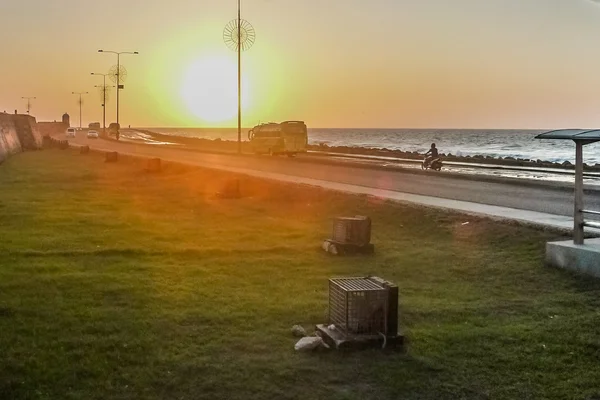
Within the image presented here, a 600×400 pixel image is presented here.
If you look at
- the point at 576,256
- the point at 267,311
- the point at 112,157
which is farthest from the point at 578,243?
the point at 112,157

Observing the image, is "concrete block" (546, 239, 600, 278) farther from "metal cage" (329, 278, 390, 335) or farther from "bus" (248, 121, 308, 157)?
"bus" (248, 121, 308, 157)

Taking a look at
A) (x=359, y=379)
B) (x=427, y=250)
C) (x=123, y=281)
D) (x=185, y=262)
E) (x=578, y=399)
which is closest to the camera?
(x=578, y=399)

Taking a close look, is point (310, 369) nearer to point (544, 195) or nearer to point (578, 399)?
point (578, 399)

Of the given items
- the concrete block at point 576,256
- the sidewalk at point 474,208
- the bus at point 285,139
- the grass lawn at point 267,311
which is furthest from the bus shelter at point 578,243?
the bus at point 285,139

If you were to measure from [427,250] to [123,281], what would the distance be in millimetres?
5471

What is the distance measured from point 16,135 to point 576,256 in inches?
2261

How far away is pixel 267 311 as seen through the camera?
9094 millimetres

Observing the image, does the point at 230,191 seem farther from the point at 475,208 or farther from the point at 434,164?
the point at 434,164

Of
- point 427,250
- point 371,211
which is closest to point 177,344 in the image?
point 427,250

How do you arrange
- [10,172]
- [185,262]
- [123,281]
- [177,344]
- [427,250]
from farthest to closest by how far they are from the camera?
[10,172] < [427,250] < [185,262] < [123,281] < [177,344]

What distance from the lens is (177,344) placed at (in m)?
7.72

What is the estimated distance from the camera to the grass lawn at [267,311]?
22.0ft

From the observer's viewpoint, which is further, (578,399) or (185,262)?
(185,262)

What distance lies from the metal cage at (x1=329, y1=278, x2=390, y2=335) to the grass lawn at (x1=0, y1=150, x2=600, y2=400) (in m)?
0.36
